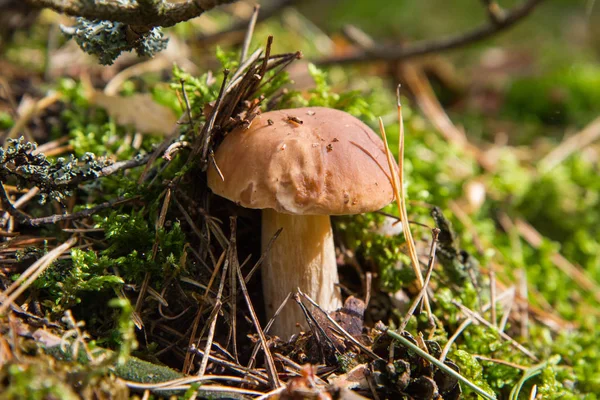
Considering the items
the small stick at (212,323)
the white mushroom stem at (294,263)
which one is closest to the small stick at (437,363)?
the white mushroom stem at (294,263)

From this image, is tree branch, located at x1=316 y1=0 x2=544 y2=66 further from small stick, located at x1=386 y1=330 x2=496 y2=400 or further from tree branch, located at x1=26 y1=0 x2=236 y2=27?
small stick, located at x1=386 y1=330 x2=496 y2=400

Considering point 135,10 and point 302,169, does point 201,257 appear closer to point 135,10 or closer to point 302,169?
point 302,169

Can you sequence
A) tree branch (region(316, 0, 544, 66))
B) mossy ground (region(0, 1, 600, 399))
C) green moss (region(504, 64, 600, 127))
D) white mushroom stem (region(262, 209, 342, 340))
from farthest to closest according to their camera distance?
green moss (region(504, 64, 600, 127)) → tree branch (region(316, 0, 544, 66)) → white mushroom stem (region(262, 209, 342, 340)) → mossy ground (region(0, 1, 600, 399))

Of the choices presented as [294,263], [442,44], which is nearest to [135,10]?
[294,263]

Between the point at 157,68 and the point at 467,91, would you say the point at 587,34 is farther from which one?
the point at 157,68

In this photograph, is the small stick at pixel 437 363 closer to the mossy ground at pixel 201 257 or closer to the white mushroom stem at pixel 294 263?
the mossy ground at pixel 201 257

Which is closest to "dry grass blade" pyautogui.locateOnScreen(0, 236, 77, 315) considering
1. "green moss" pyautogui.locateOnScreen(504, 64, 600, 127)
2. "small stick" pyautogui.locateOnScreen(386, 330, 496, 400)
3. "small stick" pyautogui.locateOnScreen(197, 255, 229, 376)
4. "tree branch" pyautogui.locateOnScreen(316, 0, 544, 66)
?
"small stick" pyautogui.locateOnScreen(197, 255, 229, 376)

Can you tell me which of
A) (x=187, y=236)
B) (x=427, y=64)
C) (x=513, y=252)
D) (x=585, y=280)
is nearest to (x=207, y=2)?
(x=187, y=236)
